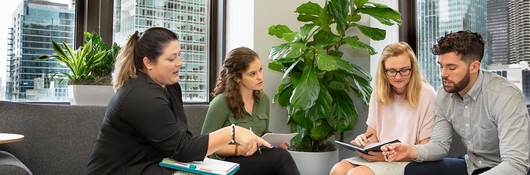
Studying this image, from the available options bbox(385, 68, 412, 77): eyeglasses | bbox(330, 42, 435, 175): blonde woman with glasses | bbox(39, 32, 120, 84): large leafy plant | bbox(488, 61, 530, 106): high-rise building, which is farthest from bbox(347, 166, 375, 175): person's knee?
bbox(39, 32, 120, 84): large leafy plant

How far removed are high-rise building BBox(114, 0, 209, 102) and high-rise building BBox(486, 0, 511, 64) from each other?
83.0 inches

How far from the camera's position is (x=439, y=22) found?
121 inches

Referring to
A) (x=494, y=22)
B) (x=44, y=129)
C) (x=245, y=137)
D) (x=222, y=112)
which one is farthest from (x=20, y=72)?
(x=494, y=22)

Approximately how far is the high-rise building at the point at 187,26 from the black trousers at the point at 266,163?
1350mm

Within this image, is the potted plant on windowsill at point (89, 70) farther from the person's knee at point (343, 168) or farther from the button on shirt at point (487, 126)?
the button on shirt at point (487, 126)

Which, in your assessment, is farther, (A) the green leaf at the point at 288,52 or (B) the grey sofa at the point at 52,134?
(A) the green leaf at the point at 288,52

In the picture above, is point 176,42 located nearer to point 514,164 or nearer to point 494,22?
point 514,164

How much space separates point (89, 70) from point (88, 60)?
0.20ft

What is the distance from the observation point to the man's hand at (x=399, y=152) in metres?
1.81

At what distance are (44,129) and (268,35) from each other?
162 cm

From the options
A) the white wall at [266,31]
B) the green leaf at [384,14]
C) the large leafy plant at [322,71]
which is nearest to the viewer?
→ the large leafy plant at [322,71]

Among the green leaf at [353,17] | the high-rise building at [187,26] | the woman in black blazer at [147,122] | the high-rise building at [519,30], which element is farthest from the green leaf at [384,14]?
the woman in black blazer at [147,122]

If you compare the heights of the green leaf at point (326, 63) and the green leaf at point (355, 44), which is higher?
the green leaf at point (355, 44)

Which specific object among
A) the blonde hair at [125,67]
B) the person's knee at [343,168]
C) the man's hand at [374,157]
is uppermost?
the blonde hair at [125,67]
